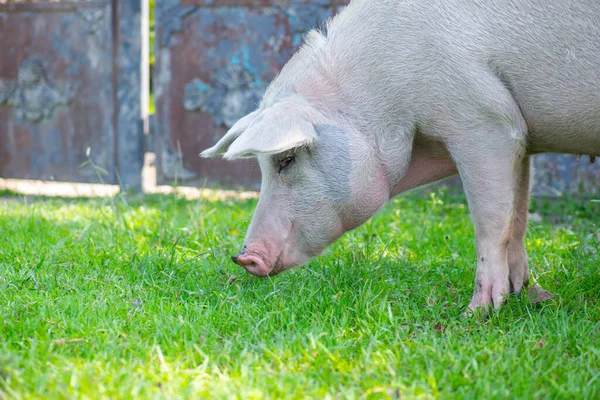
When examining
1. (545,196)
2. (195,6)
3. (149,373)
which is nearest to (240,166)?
(195,6)

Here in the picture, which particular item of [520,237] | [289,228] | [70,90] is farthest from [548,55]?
[70,90]

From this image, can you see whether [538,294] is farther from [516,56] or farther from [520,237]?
[516,56]

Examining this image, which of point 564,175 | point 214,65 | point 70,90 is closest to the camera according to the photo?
point 564,175

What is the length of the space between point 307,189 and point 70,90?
532cm

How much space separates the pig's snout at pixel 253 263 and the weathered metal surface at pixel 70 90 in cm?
472

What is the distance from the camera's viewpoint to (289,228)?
140 inches

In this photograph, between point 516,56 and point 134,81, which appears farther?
point 134,81

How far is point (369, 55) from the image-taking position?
355 cm

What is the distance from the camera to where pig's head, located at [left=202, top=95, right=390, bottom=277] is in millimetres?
3467

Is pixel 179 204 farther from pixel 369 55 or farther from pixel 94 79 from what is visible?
pixel 369 55

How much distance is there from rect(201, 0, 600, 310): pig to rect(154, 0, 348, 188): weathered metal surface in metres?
3.85

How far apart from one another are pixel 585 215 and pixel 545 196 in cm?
90

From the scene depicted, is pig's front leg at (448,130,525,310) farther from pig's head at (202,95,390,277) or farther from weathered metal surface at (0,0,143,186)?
weathered metal surface at (0,0,143,186)

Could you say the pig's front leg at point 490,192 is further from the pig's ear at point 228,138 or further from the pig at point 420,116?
the pig's ear at point 228,138
